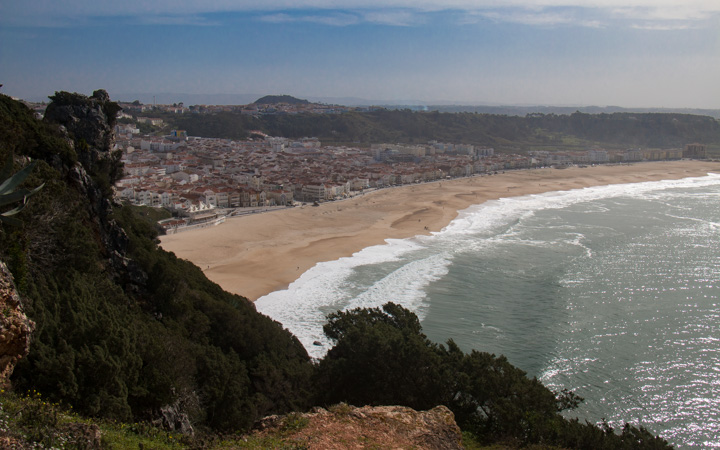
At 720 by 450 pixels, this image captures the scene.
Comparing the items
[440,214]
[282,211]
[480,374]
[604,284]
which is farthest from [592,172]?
[480,374]

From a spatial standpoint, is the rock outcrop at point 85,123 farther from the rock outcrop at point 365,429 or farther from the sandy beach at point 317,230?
the rock outcrop at point 365,429

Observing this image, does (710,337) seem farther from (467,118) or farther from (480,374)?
(467,118)

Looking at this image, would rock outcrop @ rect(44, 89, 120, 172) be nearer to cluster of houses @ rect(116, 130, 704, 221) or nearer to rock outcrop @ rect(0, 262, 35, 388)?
rock outcrop @ rect(0, 262, 35, 388)

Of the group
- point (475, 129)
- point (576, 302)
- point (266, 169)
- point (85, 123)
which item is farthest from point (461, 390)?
point (475, 129)

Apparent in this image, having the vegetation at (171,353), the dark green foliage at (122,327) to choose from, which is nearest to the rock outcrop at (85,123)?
the dark green foliage at (122,327)

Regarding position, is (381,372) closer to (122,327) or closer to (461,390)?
(461,390)
